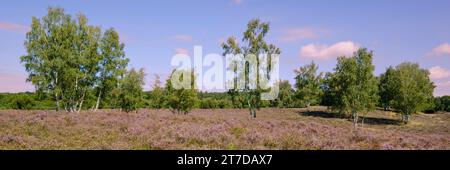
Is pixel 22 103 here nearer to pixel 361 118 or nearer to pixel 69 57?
pixel 69 57

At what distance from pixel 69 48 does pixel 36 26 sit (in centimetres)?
472

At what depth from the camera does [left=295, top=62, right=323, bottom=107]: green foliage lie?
103000 millimetres

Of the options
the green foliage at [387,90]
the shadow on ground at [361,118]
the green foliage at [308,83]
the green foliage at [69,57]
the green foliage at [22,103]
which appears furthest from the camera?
the green foliage at [308,83]

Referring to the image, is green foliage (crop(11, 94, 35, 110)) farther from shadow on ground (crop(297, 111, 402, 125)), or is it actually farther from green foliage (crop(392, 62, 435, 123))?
green foliage (crop(392, 62, 435, 123))

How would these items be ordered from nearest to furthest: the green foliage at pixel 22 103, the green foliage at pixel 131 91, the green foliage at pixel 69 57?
the green foliage at pixel 69 57, the green foliage at pixel 131 91, the green foliage at pixel 22 103

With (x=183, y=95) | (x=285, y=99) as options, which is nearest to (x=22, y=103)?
(x=183, y=95)

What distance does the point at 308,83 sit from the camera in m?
105

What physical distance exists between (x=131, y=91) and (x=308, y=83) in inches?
2521

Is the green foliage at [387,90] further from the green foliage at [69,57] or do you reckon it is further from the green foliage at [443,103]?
the green foliage at [69,57]

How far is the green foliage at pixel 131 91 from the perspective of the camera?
171ft

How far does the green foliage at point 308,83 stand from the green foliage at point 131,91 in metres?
59.2

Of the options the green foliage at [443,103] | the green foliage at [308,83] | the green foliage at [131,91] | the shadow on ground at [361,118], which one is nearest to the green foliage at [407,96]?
the shadow on ground at [361,118]

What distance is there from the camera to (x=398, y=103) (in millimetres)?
71562
